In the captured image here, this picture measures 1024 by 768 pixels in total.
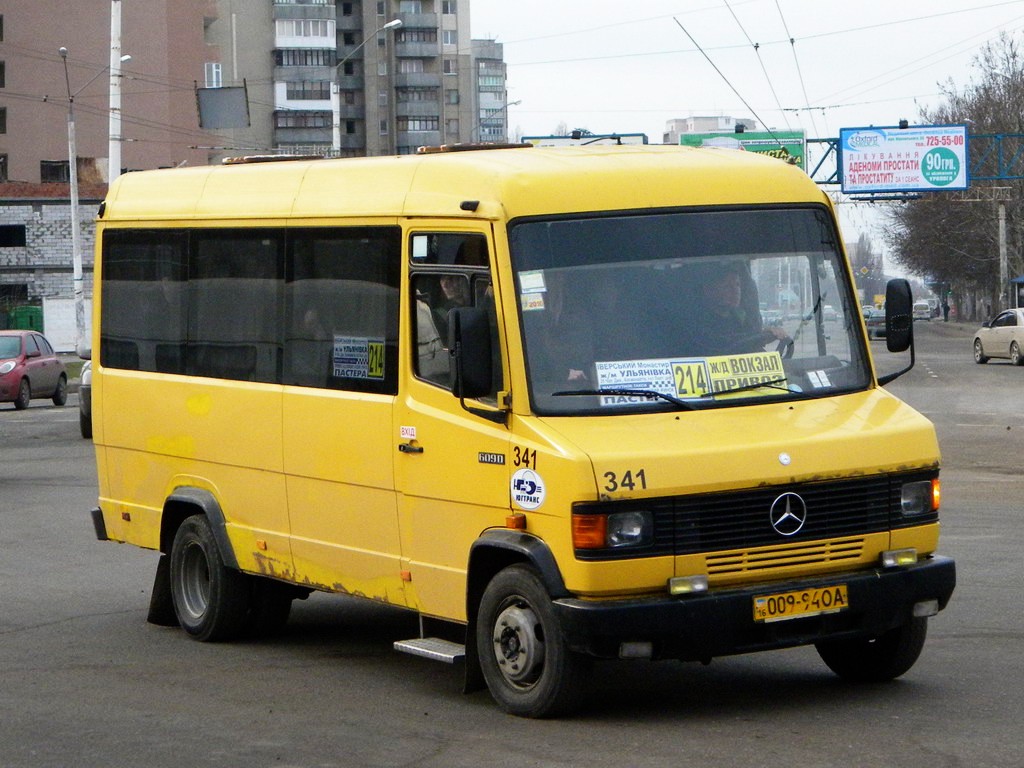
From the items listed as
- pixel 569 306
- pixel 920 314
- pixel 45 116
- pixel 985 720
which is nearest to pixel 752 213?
pixel 569 306

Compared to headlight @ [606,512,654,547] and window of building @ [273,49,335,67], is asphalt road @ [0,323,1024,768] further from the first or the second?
window of building @ [273,49,335,67]

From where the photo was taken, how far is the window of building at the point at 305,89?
117m

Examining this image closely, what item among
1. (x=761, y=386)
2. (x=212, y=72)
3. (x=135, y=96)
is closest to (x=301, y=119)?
(x=212, y=72)

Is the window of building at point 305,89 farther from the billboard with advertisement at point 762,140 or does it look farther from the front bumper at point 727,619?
the front bumper at point 727,619

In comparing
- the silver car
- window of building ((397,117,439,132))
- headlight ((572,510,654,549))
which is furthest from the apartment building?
headlight ((572,510,654,549))

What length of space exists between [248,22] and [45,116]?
32900mm

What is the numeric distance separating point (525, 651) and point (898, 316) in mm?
2324

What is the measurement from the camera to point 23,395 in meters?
33.8

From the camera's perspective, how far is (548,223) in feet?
24.8

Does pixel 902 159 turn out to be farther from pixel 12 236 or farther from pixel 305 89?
pixel 305 89

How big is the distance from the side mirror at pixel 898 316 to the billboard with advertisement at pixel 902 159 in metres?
56.5

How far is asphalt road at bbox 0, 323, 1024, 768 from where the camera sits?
22.1 feet

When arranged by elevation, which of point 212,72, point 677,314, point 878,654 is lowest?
point 878,654

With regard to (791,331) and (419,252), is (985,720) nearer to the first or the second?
(791,331)
